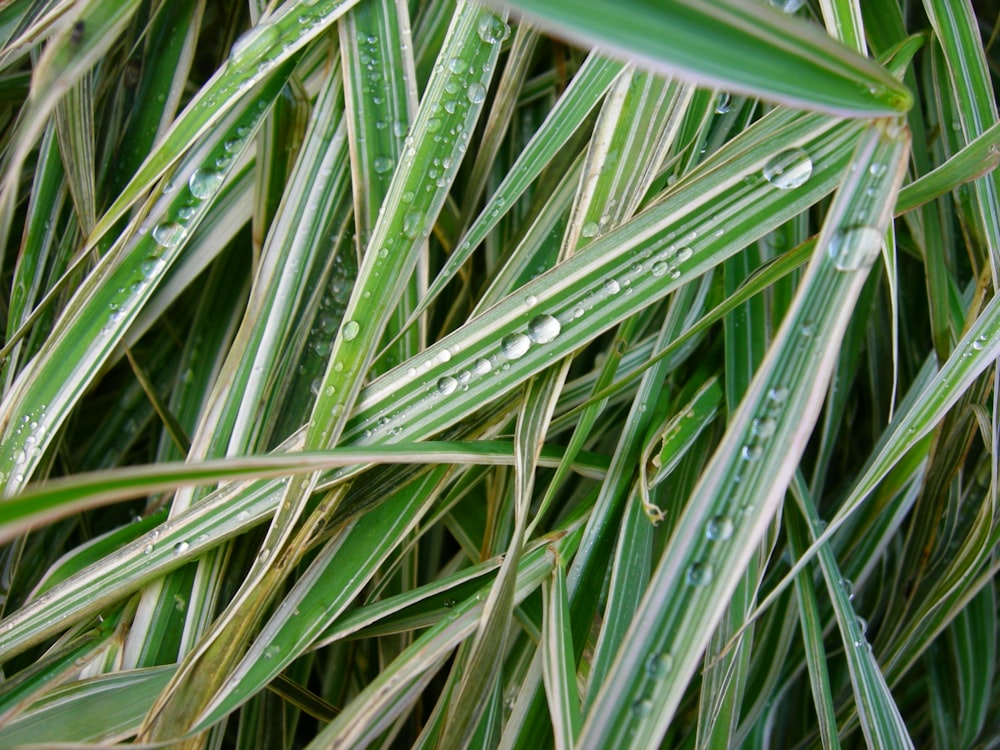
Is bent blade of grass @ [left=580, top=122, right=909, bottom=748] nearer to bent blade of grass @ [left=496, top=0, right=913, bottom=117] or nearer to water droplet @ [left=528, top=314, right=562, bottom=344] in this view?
bent blade of grass @ [left=496, top=0, right=913, bottom=117]

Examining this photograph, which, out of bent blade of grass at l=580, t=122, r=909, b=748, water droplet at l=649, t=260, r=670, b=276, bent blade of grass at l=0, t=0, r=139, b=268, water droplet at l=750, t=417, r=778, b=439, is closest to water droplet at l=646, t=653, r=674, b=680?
bent blade of grass at l=580, t=122, r=909, b=748

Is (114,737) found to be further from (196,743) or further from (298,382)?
(298,382)

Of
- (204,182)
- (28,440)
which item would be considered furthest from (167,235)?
(28,440)

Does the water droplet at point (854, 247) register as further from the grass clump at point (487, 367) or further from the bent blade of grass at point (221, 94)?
the bent blade of grass at point (221, 94)

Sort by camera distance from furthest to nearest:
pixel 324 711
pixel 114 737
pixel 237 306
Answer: pixel 237 306 → pixel 324 711 → pixel 114 737

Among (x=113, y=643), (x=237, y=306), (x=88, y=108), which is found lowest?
(x=113, y=643)

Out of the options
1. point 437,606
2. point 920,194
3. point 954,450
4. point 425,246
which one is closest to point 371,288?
point 425,246

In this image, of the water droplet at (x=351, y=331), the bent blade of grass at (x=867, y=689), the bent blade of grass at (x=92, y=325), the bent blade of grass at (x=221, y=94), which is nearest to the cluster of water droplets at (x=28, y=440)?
the bent blade of grass at (x=92, y=325)
